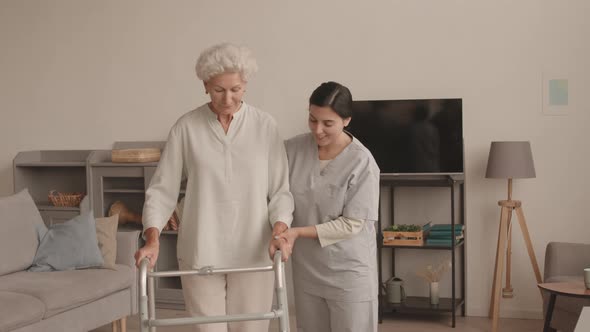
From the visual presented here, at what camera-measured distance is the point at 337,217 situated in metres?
2.58

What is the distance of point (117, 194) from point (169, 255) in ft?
2.03

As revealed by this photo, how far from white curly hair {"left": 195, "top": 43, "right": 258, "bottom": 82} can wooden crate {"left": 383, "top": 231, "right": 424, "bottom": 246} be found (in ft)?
9.18

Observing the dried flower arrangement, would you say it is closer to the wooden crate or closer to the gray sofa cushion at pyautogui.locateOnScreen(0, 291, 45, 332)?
the wooden crate

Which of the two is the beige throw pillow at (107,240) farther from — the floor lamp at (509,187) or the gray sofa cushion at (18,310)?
the floor lamp at (509,187)

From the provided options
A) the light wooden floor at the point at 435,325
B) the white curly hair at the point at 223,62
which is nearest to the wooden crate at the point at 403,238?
the light wooden floor at the point at 435,325

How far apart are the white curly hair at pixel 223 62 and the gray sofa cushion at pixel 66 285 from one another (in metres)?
2.16

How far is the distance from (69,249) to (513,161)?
2628 mm

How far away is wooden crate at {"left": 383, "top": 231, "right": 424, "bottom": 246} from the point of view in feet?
16.1

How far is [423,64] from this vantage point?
16.7ft

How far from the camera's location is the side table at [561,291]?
3.73 meters

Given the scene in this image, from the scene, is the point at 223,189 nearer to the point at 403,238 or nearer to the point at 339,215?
the point at 339,215

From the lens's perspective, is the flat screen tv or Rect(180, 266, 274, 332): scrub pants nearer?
Rect(180, 266, 274, 332): scrub pants

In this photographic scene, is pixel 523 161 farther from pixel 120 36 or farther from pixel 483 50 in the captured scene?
pixel 120 36

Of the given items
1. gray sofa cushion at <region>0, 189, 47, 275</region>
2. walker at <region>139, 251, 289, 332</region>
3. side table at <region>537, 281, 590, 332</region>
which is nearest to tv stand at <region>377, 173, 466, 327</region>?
side table at <region>537, 281, 590, 332</region>
